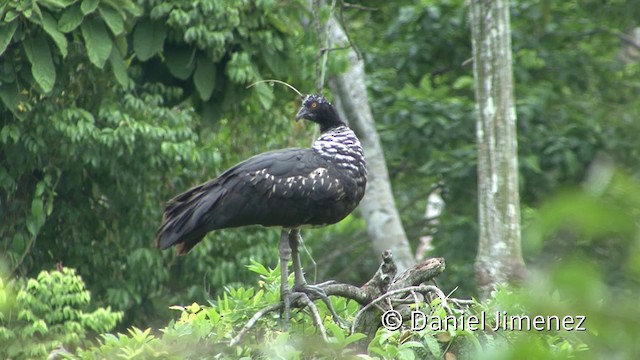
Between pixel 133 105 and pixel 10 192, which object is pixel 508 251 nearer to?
pixel 133 105

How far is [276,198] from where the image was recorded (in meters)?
4.44

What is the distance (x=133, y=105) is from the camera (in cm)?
676

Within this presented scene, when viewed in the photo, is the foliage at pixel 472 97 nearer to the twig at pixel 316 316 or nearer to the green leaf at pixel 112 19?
the green leaf at pixel 112 19

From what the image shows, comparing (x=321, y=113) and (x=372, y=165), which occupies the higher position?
(x=321, y=113)

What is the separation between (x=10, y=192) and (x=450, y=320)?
14.2 feet

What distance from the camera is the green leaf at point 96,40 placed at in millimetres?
6215

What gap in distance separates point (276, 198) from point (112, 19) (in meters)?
2.29

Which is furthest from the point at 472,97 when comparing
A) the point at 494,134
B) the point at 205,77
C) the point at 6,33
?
the point at 6,33

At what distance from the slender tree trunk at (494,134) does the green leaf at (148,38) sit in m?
2.12

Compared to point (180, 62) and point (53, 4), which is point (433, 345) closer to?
point (53, 4)

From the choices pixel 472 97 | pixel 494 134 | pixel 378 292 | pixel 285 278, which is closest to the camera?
pixel 378 292

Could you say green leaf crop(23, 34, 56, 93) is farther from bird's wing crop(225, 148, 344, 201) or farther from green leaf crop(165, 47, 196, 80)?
bird's wing crop(225, 148, 344, 201)

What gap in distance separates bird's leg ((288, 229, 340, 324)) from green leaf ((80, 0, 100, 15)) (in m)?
2.19

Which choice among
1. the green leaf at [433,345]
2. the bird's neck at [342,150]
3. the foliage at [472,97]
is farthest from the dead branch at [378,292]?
the foliage at [472,97]
